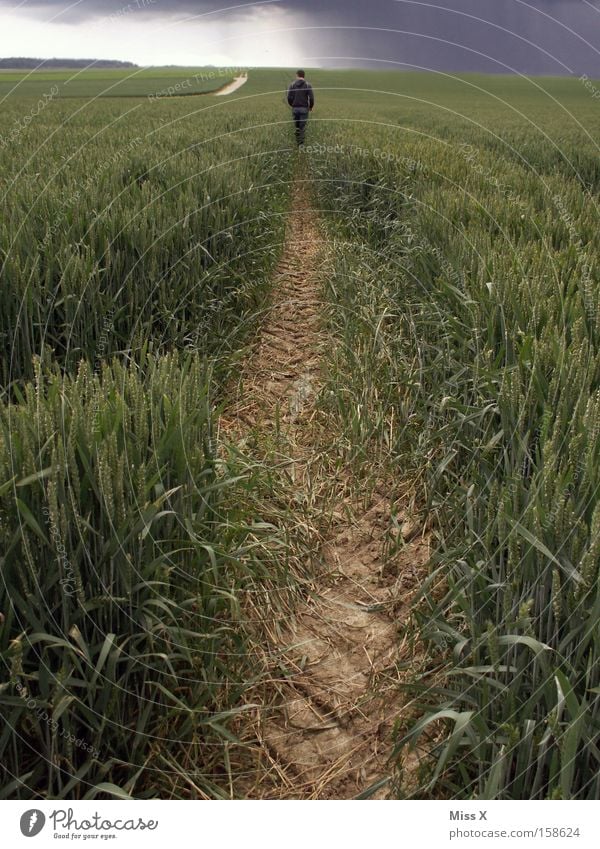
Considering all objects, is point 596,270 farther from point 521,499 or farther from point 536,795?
point 536,795

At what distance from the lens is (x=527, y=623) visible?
1.95m

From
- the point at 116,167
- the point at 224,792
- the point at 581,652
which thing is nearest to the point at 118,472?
the point at 224,792

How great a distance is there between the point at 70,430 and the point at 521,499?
154cm
